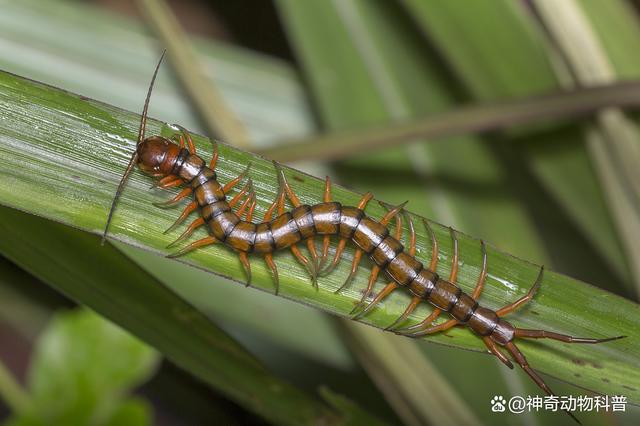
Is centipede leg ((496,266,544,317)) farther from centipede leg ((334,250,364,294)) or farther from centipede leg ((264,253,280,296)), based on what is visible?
centipede leg ((264,253,280,296))

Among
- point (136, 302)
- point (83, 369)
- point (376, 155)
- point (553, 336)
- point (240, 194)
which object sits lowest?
point (83, 369)

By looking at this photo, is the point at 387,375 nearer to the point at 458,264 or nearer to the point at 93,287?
the point at 458,264

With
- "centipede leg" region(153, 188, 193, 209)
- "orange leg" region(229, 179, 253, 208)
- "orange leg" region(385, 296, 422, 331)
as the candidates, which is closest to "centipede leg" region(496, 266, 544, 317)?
"orange leg" region(385, 296, 422, 331)

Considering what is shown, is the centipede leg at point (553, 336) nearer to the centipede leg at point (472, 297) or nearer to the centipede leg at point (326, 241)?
the centipede leg at point (472, 297)

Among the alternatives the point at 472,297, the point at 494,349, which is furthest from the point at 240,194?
the point at 494,349

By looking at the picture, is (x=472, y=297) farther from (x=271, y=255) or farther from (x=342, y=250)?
(x=271, y=255)
